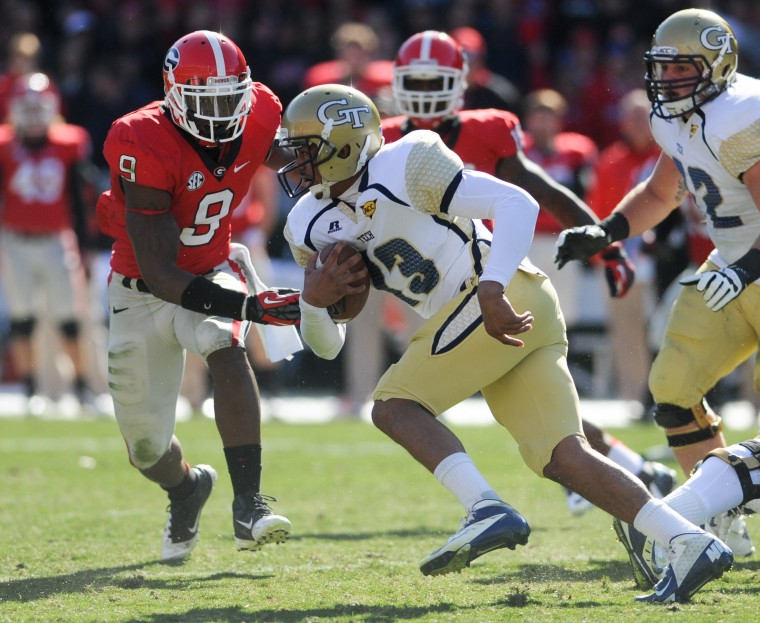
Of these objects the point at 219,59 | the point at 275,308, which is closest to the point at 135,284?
the point at 275,308

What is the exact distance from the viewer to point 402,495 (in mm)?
6023

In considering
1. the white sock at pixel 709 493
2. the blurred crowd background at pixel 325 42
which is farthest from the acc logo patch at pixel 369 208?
the blurred crowd background at pixel 325 42

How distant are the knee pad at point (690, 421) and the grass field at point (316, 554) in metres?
0.45

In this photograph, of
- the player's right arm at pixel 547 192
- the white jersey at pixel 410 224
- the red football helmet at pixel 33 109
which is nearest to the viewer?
the white jersey at pixel 410 224

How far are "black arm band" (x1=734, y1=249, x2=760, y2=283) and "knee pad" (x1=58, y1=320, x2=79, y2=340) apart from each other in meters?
5.93

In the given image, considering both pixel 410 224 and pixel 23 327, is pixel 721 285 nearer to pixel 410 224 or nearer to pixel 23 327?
pixel 410 224

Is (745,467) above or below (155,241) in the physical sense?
below

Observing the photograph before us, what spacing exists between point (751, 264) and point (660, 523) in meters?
0.86

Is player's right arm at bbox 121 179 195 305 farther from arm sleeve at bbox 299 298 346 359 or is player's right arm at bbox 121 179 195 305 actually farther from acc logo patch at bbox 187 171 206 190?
arm sleeve at bbox 299 298 346 359

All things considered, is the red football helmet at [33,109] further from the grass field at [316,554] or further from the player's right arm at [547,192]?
the player's right arm at [547,192]

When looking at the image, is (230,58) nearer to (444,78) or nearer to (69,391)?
(444,78)

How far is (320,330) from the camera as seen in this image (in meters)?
3.88

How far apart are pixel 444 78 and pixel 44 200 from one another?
13.7 ft

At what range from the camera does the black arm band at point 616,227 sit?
4480 millimetres
